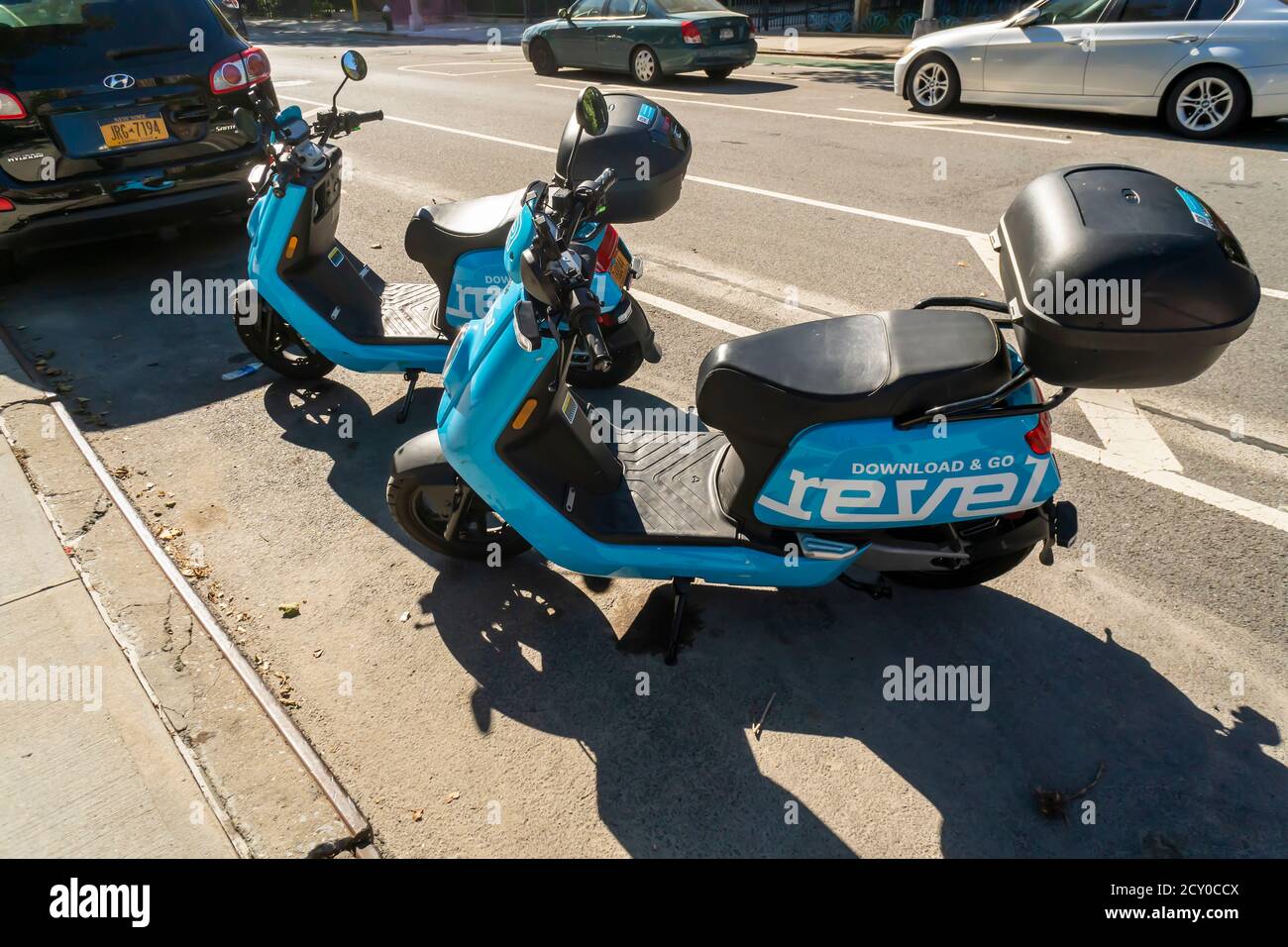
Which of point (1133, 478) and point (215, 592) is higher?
point (1133, 478)

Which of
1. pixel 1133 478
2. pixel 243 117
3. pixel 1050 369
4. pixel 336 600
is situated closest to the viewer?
pixel 1050 369

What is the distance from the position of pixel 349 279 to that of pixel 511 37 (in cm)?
2121

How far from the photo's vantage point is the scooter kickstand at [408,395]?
4.69 meters

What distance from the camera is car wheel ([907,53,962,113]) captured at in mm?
10633

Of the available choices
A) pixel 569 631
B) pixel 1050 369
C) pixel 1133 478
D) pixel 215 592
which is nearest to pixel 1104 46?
pixel 1133 478

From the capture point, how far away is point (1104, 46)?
30.6 ft

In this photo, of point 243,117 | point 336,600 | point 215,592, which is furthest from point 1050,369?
point 243,117

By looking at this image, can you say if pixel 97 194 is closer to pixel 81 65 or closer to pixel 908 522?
pixel 81 65

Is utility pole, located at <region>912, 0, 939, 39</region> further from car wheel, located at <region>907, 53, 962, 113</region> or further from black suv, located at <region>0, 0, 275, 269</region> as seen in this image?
black suv, located at <region>0, 0, 275, 269</region>
